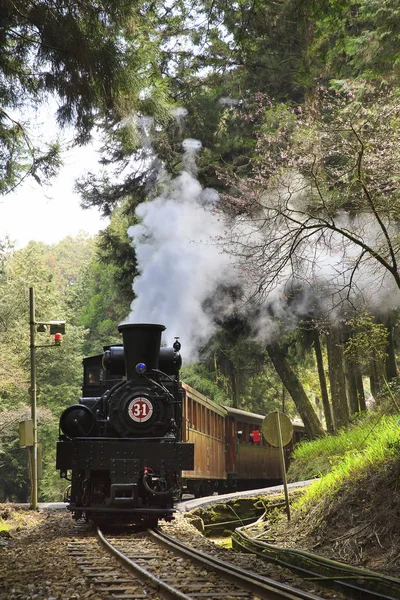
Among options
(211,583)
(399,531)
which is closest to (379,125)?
(399,531)

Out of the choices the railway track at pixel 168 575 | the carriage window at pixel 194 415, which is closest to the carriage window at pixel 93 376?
the railway track at pixel 168 575

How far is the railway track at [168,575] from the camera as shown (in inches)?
215

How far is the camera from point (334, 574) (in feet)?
22.2

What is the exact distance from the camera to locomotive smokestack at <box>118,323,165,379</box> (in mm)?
9938

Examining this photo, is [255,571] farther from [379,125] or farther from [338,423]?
[338,423]

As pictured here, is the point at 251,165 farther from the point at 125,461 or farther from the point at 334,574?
the point at 334,574

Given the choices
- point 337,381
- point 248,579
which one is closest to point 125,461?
point 248,579

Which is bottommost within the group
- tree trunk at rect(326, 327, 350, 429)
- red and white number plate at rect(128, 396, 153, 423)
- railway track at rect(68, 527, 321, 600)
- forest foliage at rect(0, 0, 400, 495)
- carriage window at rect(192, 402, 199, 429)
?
railway track at rect(68, 527, 321, 600)

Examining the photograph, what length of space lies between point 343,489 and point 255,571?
3.01 meters

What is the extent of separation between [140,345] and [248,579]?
4.64m

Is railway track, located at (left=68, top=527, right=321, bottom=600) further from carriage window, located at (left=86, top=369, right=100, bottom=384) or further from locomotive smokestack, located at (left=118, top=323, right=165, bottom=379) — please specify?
carriage window, located at (left=86, top=369, right=100, bottom=384)

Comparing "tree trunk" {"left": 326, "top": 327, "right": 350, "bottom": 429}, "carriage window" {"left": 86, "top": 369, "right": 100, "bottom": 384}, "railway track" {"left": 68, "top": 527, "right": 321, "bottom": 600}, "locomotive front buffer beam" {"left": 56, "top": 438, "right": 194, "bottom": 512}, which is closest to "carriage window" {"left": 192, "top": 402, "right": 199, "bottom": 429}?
"carriage window" {"left": 86, "top": 369, "right": 100, "bottom": 384}

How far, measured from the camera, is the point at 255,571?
6648mm

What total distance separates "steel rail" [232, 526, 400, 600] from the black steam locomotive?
62.7 inches
